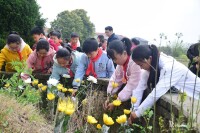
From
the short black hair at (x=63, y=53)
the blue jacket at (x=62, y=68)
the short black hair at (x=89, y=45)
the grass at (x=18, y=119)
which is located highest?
the short black hair at (x=89, y=45)

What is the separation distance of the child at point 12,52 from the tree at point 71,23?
33022 millimetres

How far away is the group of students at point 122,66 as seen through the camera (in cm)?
269

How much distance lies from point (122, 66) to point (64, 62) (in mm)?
998

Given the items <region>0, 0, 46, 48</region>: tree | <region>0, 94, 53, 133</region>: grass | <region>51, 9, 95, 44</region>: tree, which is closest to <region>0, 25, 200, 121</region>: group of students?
<region>0, 94, 53, 133</region>: grass

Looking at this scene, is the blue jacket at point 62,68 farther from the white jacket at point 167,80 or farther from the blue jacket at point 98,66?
the white jacket at point 167,80

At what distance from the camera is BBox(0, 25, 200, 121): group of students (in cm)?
269

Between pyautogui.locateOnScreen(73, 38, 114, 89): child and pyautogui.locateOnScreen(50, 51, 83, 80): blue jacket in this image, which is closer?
pyautogui.locateOnScreen(73, 38, 114, 89): child

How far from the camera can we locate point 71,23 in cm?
3991

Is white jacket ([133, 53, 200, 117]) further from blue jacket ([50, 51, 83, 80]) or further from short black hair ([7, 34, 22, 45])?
short black hair ([7, 34, 22, 45])

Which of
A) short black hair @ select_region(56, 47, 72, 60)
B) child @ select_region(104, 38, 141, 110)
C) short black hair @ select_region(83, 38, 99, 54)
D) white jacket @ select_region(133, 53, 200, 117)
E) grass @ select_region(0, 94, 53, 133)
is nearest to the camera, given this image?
grass @ select_region(0, 94, 53, 133)

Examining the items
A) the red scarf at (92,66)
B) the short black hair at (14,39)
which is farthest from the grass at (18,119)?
the short black hair at (14,39)

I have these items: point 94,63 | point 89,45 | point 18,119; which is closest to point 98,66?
point 94,63

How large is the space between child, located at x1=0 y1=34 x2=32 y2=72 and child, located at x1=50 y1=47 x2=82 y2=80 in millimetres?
842

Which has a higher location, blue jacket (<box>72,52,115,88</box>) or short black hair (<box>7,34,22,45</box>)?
short black hair (<box>7,34,22,45</box>)
